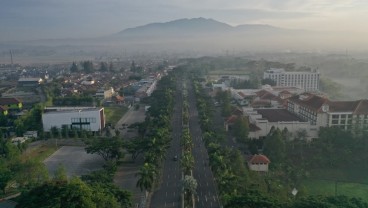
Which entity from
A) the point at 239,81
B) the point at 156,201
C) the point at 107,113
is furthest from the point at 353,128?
the point at 239,81

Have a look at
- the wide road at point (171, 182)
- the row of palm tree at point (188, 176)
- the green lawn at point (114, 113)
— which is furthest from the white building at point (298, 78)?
the row of palm tree at point (188, 176)

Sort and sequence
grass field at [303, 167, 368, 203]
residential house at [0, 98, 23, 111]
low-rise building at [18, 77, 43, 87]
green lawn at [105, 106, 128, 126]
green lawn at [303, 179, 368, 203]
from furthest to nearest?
1. low-rise building at [18, 77, 43, 87]
2. residential house at [0, 98, 23, 111]
3. green lawn at [105, 106, 128, 126]
4. grass field at [303, 167, 368, 203]
5. green lawn at [303, 179, 368, 203]

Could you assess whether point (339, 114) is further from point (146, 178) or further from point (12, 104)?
point (12, 104)

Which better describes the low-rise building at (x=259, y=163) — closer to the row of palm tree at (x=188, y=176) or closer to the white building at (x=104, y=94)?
the row of palm tree at (x=188, y=176)

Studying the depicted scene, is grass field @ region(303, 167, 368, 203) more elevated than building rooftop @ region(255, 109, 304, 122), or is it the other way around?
building rooftop @ region(255, 109, 304, 122)

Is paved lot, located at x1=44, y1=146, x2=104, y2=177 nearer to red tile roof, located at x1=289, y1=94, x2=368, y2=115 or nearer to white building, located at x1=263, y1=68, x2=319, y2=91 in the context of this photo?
red tile roof, located at x1=289, y1=94, x2=368, y2=115

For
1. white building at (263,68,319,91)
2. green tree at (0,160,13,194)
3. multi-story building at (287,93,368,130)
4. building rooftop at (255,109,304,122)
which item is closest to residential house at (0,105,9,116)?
green tree at (0,160,13,194)
